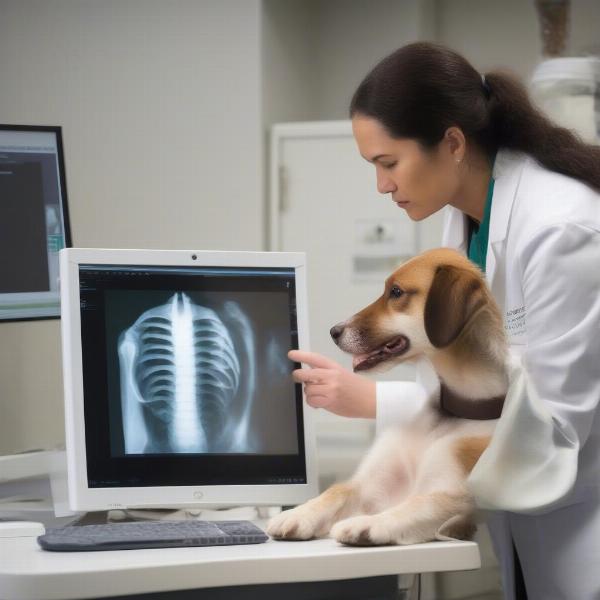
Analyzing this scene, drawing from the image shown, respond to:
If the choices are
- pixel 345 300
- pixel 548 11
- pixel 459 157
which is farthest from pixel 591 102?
pixel 459 157

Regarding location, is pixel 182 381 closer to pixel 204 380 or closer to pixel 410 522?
A: pixel 204 380

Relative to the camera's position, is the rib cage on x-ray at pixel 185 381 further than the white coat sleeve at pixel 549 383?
Yes

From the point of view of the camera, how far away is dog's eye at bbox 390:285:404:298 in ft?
3.93

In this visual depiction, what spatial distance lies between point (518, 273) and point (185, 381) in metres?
0.46

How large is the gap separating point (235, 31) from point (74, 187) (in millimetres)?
677

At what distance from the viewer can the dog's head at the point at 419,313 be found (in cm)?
113

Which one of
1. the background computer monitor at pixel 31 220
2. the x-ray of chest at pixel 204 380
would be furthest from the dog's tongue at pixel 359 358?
the background computer monitor at pixel 31 220

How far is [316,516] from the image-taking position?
45.2 inches

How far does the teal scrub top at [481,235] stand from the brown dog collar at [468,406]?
222mm

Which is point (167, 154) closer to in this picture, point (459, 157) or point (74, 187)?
point (74, 187)

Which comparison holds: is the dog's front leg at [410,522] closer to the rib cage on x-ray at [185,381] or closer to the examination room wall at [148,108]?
the rib cage on x-ray at [185,381]

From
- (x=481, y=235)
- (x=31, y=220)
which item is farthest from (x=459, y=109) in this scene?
(x=31, y=220)

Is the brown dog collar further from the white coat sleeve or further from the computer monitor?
the computer monitor

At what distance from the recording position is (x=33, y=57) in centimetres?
296
